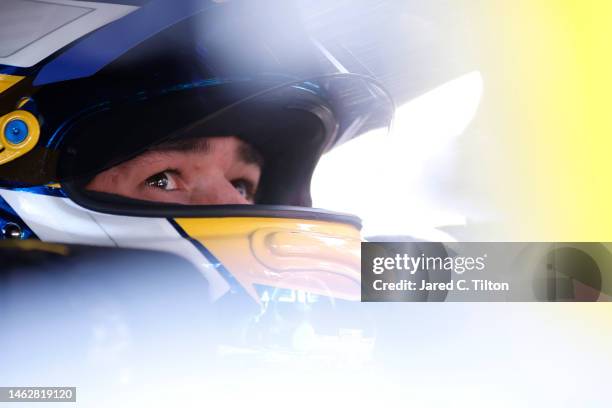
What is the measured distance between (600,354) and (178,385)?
3.69ft

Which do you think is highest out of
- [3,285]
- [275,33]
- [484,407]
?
[275,33]

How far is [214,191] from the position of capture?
1.88 meters

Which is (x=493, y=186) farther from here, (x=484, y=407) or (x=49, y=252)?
(x=49, y=252)

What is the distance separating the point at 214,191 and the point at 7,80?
590 millimetres

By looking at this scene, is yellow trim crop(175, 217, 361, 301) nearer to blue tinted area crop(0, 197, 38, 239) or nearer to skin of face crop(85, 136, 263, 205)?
skin of face crop(85, 136, 263, 205)

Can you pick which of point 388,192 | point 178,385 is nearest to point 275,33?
point 388,192

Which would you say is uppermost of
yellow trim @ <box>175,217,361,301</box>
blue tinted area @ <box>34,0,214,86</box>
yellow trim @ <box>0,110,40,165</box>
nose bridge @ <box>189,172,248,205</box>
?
blue tinted area @ <box>34,0,214,86</box>

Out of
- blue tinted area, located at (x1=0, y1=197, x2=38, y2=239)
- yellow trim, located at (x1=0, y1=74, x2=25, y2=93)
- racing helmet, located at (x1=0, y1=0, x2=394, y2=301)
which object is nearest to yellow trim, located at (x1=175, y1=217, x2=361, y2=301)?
racing helmet, located at (x1=0, y1=0, x2=394, y2=301)

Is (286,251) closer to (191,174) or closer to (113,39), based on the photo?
(191,174)

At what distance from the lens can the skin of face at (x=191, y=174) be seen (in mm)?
1864

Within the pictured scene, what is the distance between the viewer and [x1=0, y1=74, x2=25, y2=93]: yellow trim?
1.83 metres

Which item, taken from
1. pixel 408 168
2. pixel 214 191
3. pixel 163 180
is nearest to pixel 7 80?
pixel 163 180

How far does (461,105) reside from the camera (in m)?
1.90

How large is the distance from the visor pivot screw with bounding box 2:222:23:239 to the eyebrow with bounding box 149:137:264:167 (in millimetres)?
388
